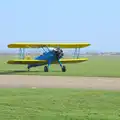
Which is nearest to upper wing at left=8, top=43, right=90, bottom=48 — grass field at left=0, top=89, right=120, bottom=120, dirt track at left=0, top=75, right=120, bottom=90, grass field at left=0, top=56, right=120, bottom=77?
grass field at left=0, top=56, right=120, bottom=77

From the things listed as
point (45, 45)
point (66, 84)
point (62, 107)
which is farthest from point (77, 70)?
point (62, 107)

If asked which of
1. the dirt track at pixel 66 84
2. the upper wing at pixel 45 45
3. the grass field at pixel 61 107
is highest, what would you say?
the grass field at pixel 61 107

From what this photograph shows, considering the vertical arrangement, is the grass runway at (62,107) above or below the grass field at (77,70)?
above

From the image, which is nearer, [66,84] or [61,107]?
[61,107]

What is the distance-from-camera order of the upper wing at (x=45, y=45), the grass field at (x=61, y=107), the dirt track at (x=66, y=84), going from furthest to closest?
the upper wing at (x=45, y=45) → the dirt track at (x=66, y=84) → the grass field at (x=61, y=107)

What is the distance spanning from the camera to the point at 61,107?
10367 millimetres

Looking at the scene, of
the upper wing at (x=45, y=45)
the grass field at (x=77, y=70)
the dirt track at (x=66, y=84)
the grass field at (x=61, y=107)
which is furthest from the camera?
the upper wing at (x=45, y=45)

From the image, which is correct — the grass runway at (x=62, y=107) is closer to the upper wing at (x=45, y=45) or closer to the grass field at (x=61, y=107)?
the grass field at (x=61, y=107)

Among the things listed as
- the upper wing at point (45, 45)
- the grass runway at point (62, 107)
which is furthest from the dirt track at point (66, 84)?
the upper wing at point (45, 45)

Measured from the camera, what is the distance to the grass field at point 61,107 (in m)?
9.02

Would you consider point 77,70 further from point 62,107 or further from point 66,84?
point 62,107

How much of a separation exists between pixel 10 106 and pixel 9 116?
4.88 ft

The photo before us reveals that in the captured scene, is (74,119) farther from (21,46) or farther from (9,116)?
(21,46)

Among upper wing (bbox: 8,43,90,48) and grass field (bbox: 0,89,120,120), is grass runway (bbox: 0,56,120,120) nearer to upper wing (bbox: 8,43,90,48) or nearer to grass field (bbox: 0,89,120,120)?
grass field (bbox: 0,89,120,120)
